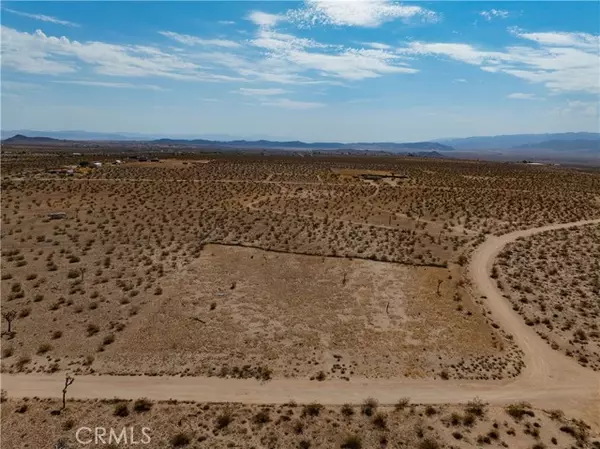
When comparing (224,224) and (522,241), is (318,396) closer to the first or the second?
(224,224)

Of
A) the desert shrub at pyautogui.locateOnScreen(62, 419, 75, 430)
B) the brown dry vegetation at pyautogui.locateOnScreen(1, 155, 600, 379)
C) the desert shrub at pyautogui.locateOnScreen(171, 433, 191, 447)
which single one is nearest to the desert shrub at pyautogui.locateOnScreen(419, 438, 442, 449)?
the brown dry vegetation at pyautogui.locateOnScreen(1, 155, 600, 379)

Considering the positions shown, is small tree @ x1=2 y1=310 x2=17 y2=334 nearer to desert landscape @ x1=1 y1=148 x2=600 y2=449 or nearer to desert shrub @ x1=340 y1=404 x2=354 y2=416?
desert landscape @ x1=1 y1=148 x2=600 y2=449

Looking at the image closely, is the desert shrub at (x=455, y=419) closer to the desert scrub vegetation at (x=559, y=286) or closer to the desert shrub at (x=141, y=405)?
the desert scrub vegetation at (x=559, y=286)

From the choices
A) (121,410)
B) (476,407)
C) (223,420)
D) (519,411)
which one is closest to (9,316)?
(121,410)

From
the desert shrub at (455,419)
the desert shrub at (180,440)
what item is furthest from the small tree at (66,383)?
the desert shrub at (455,419)

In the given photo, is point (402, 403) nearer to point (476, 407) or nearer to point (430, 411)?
point (430, 411)
